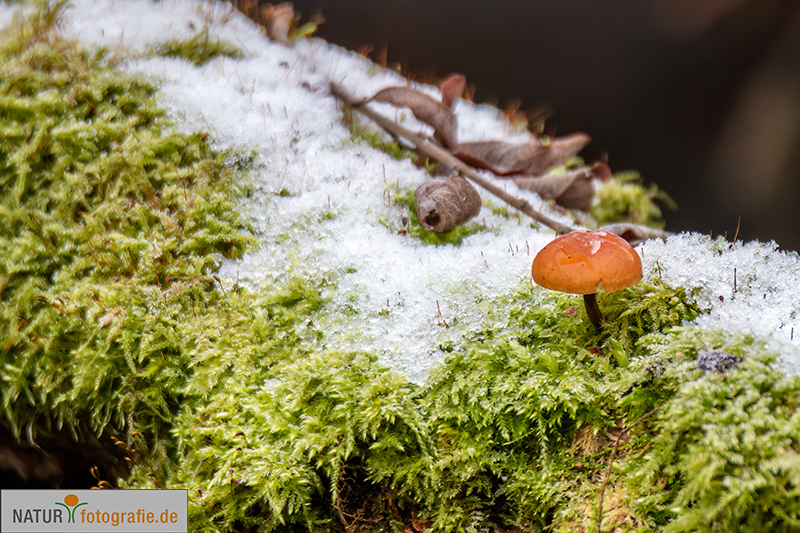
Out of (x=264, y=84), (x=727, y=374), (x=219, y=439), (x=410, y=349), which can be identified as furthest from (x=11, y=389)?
(x=727, y=374)

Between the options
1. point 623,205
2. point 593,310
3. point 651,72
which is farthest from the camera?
point 651,72

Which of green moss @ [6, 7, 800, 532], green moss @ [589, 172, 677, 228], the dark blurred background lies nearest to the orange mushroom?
green moss @ [6, 7, 800, 532]

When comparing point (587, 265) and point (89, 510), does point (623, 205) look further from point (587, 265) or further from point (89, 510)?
point (89, 510)

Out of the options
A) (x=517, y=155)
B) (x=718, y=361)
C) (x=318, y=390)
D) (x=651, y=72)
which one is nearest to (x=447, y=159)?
(x=517, y=155)

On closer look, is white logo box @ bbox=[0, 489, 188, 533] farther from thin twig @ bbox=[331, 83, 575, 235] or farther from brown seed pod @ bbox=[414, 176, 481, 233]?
thin twig @ bbox=[331, 83, 575, 235]

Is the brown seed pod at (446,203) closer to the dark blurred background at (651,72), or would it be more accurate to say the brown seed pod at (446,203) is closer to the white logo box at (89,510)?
the white logo box at (89,510)

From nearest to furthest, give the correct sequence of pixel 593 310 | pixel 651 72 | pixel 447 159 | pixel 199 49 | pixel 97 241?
pixel 593 310 < pixel 97 241 < pixel 447 159 < pixel 199 49 < pixel 651 72

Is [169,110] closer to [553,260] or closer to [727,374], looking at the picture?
[553,260]
